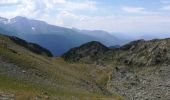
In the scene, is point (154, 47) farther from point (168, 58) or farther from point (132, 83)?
point (132, 83)

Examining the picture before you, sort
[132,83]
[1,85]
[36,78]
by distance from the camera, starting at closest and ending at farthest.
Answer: [1,85]
[36,78]
[132,83]

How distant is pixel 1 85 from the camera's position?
140ft

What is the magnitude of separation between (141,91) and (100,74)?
31.7 meters

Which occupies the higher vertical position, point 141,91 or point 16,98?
point 16,98

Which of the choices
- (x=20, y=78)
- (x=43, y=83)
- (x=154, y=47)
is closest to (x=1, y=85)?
(x=20, y=78)

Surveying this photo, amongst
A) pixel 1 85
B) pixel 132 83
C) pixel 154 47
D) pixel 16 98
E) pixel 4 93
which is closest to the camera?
pixel 16 98

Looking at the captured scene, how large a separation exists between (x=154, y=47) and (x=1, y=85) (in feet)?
534

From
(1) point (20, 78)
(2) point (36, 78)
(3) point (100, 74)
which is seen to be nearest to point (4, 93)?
(1) point (20, 78)

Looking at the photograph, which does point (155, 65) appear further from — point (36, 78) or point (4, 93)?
point (4, 93)

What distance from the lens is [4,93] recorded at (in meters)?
35.6

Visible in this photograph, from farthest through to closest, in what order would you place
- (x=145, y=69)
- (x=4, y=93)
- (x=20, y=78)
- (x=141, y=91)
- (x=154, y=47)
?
1. (x=154, y=47)
2. (x=145, y=69)
3. (x=141, y=91)
4. (x=20, y=78)
5. (x=4, y=93)

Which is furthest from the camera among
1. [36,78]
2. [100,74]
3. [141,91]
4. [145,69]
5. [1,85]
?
[145,69]

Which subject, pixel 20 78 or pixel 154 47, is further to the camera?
pixel 154 47

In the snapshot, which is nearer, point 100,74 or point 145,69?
point 100,74
